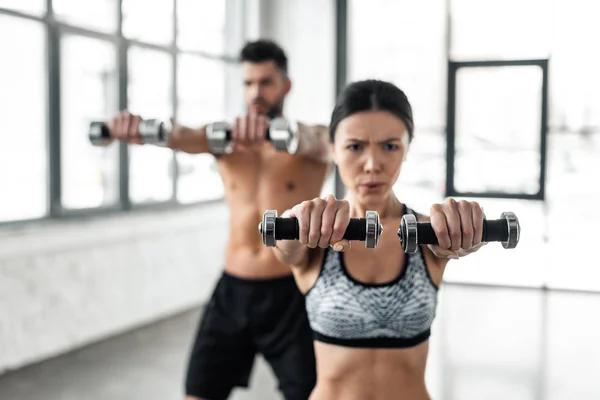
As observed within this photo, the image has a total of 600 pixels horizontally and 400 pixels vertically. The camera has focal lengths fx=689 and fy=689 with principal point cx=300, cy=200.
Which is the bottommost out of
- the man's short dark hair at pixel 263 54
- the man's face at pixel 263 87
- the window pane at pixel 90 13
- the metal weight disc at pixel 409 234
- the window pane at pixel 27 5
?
the metal weight disc at pixel 409 234

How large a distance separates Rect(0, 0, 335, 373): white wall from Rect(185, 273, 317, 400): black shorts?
4.99 ft

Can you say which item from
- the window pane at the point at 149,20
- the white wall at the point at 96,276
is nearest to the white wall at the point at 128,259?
the white wall at the point at 96,276

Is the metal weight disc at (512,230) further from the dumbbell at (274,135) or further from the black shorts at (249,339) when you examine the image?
the black shorts at (249,339)

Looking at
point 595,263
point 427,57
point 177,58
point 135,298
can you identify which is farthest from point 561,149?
point 135,298

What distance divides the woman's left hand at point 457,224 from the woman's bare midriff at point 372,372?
0.37 meters

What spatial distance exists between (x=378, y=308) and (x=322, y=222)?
0.36 meters

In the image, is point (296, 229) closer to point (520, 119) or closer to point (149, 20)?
point (149, 20)

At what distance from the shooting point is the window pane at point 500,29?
4.95 metres

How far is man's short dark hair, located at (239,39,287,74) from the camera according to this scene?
204 centimetres

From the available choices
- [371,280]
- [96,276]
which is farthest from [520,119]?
[371,280]

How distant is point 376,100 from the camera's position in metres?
1.02

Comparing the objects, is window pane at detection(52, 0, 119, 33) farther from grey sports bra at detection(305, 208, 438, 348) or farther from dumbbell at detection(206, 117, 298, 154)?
grey sports bra at detection(305, 208, 438, 348)

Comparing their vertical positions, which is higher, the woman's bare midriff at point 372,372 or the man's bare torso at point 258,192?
the man's bare torso at point 258,192

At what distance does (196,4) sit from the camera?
4.78 m
